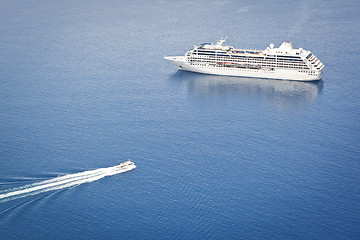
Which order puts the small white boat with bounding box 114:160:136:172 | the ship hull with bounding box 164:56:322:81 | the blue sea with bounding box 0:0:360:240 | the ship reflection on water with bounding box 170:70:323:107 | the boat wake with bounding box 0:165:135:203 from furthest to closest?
the ship hull with bounding box 164:56:322:81
the ship reflection on water with bounding box 170:70:323:107
the small white boat with bounding box 114:160:136:172
the boat wake with bounding box 0:165:135:203
the blue sea with bounding box 0:0:360:240

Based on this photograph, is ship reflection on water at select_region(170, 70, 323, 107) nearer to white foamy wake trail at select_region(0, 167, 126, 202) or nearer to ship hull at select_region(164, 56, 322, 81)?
ship hull at select_region(164, 56, 322, 81)

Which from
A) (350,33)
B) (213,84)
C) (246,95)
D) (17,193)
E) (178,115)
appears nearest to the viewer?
(17,193)

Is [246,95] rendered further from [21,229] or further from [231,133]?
[21,229]

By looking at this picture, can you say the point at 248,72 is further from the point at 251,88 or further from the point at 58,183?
the point at 58,183

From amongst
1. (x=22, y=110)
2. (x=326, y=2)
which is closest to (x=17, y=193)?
(x=22, y=110)

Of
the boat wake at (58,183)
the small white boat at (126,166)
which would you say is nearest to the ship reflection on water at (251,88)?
the small white boat at (126,166)

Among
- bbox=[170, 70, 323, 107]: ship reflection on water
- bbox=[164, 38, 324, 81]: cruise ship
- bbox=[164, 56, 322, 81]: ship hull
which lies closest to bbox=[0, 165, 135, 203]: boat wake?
bbox=[170, 70, 323, 107]: ship reflection on water
